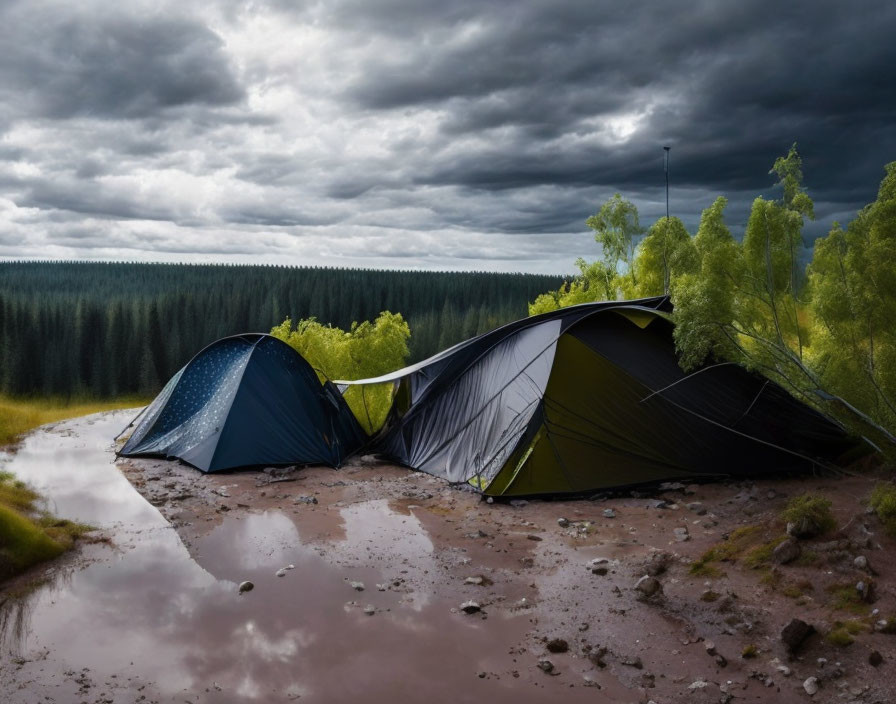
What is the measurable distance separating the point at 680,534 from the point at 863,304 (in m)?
4.55

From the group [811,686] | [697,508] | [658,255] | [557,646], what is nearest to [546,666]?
[557,646]

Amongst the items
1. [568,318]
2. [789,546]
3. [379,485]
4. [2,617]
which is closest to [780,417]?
[568,318]

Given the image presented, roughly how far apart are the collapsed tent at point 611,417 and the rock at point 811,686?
6.42m

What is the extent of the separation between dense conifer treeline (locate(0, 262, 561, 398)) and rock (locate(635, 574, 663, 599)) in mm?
61108

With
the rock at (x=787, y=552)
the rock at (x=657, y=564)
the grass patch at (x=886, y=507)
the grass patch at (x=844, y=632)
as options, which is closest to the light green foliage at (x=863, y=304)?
the grass patch at (x=886, y=507)

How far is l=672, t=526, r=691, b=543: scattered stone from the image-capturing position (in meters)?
10.5

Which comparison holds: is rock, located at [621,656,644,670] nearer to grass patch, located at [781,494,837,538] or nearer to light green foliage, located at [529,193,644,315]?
grass patch, located at [781,494,837,538]

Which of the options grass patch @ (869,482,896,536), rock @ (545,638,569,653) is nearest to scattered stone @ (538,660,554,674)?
rock @ (545,638,569,653)

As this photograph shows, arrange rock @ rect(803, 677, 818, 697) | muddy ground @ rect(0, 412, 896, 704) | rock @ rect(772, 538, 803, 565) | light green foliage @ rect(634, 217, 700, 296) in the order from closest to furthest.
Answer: rock @ rect(803, 677, 818, 697) < muddy ground @ rect(0, 412, 896, 704) < rock @ rect(772, 538, 803, 565) < light green foliage @ rect(634, 217, 700, 296)

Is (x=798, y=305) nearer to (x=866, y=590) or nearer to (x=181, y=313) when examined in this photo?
(x=866, y=590)

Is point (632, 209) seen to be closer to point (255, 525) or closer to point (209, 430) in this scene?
point (209, 430)

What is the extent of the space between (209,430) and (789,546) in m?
11.7

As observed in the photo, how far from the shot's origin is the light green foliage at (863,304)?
1080 cm

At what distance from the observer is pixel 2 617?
8.10 m
